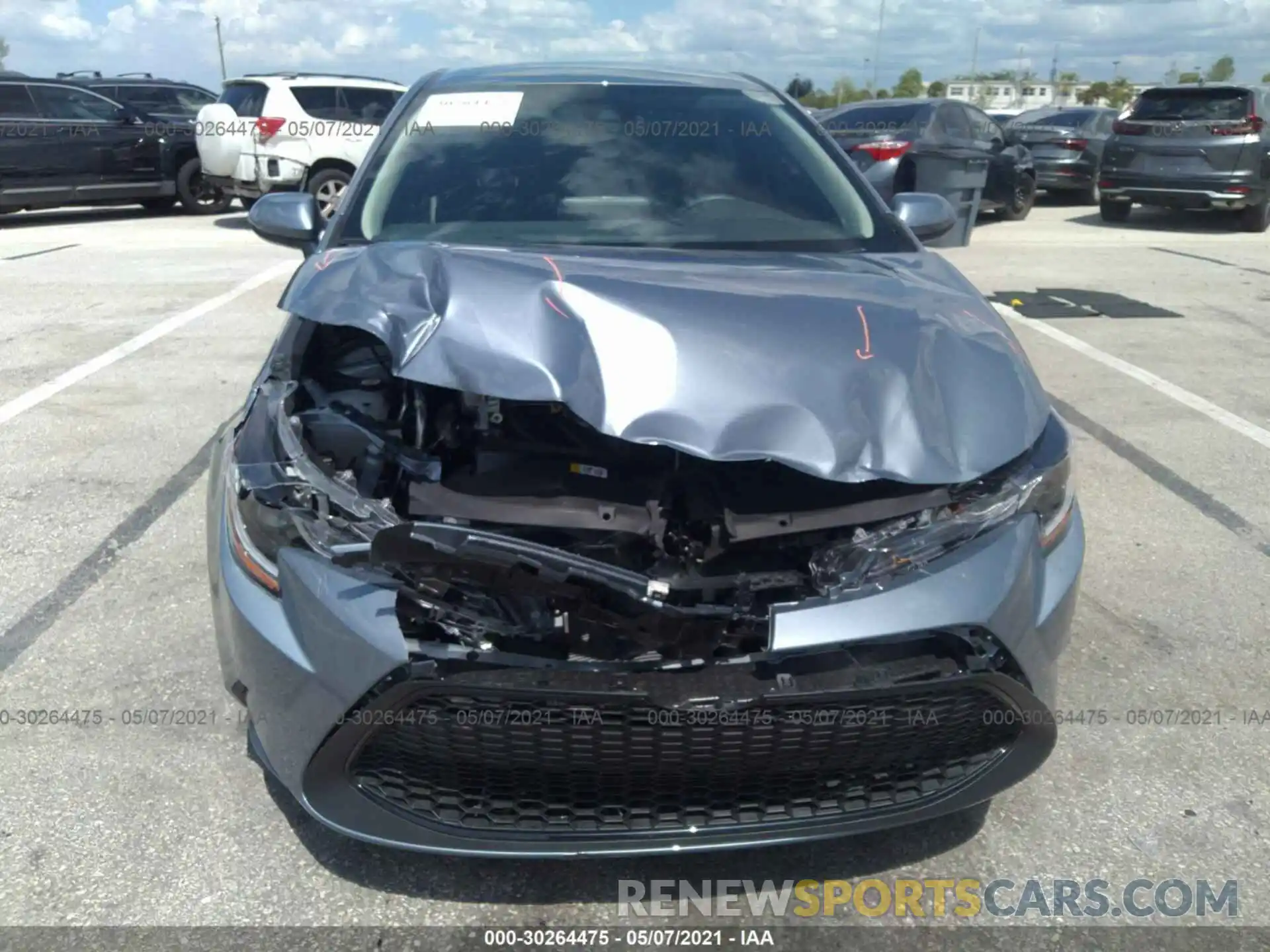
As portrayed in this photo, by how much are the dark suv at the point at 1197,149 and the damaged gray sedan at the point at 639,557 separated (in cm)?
1145

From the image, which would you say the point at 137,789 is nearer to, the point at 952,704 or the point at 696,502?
the point at 696,502

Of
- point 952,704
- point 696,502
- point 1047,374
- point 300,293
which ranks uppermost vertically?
point 300,293

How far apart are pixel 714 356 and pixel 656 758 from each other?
2.72ft

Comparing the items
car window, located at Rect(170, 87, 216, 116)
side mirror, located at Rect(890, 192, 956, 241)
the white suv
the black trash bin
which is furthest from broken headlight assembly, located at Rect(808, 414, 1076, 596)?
car window, located at Rect(170, 87, 216, 116)

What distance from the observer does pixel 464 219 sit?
132 inches

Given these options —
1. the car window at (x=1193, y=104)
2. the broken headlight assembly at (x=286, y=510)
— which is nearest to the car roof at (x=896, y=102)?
the car window at (x=1193, y=104)

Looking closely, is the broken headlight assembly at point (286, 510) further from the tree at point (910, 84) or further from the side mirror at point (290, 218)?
the tree at point (910, 84)

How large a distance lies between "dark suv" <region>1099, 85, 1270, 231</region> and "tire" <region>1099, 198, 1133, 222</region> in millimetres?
615

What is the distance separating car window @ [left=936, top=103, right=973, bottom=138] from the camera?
12406 millimetres

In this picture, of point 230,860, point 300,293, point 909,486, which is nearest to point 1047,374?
point 909,486

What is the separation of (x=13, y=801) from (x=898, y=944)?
2.07 meters

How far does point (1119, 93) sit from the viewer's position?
68.2 metres

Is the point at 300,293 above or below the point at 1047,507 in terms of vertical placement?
→ above

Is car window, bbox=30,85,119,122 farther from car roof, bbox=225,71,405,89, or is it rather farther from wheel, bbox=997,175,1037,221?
wheel, bbox=997,175,1037,221
